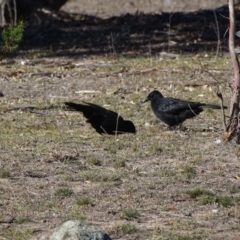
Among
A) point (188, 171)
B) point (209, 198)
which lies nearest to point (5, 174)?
point (188, 171)

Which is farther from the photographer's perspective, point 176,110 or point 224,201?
point 176,110

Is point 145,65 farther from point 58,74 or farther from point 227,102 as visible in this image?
point 227,102

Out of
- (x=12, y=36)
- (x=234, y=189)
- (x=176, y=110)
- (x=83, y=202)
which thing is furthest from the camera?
(x=12, y=36)

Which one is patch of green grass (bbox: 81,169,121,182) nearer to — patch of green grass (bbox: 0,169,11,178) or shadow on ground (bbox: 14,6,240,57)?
patch of green grass (bbox: 0,169,11,178)

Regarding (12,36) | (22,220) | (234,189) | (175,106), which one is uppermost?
(12,36)

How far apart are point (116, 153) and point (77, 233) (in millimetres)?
3684

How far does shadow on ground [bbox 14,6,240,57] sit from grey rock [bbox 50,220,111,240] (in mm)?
13040

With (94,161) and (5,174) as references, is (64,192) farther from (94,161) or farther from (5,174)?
(94,161)

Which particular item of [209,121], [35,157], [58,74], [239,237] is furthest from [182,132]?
[58,74]

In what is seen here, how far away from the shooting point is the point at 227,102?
13.1m

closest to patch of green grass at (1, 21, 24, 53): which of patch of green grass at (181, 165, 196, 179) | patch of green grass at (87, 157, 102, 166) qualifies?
patch of green grass at (87, 157, 102, 166)

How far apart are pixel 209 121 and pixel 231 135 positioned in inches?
80.5

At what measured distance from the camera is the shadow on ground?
19.7 metres

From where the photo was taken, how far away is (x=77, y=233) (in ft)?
19.8
